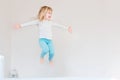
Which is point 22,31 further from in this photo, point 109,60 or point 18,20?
point 109,60

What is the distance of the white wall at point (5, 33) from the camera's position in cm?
163

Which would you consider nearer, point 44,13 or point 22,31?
point 44,13

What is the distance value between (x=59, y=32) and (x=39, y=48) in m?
0.19

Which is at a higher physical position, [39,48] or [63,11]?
[63,11]

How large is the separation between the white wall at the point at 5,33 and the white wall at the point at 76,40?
0.05m

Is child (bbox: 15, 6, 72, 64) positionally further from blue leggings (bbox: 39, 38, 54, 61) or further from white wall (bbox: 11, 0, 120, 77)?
white wall (bbox: 11, 0, 120, 77)

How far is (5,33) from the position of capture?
1686 millimetres

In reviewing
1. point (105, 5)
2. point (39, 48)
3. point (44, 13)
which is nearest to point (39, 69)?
point (39, 48)

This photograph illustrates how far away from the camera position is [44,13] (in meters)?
1.58

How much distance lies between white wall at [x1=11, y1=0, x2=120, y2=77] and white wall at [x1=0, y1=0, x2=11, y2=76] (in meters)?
0.05

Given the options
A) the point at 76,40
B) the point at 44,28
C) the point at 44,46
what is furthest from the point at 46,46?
the point at 76,40

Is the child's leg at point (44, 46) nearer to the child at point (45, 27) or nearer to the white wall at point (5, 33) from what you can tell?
the child at point (45, 27)

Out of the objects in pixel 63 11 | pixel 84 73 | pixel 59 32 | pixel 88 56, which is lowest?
pixel 84 73

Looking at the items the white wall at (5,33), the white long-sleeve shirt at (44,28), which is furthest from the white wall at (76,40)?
the white long-sleeve shirt at (44,28)
